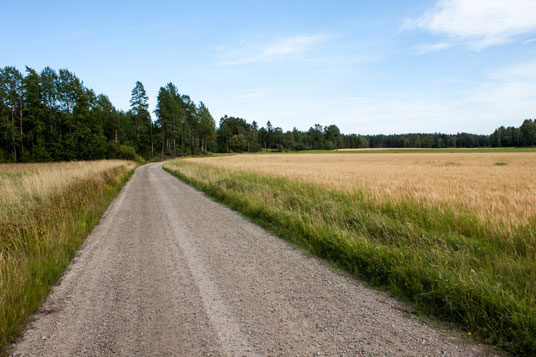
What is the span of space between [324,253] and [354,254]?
0.69 meters

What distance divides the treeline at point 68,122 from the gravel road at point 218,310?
54.5 metres

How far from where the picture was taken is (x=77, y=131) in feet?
167

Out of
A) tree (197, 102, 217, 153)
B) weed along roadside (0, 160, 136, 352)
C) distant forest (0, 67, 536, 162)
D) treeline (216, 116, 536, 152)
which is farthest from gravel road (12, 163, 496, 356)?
treeline (216, 116, 536, 152)

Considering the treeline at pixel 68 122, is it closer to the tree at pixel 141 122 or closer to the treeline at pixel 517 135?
the tree at pixel 141 122

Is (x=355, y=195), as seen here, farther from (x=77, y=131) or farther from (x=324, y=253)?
(x=77, y=131)

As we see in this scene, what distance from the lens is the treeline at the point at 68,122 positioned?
147 ft

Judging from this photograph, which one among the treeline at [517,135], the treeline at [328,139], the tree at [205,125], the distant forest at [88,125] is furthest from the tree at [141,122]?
the treeline at [517,135]

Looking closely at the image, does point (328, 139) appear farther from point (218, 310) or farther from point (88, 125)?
point (218, 310)

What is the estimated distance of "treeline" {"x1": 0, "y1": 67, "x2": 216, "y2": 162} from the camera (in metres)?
44.8

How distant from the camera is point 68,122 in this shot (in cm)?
4966

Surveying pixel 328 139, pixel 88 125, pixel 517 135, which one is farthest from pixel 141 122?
pixel 517 135

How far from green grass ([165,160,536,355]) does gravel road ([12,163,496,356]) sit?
1.34ft

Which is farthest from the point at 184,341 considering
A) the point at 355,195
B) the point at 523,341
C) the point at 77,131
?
the point at 77,131

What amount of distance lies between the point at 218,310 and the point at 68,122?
6028 centimetres
